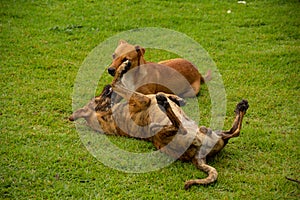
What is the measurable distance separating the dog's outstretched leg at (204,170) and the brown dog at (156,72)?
1381 mm

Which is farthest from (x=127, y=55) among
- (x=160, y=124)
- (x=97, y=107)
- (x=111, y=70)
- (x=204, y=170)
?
(x=204, y=170)

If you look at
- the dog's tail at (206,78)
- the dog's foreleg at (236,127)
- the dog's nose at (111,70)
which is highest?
the dog's nose at (111,70)

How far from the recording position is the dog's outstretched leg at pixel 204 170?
4.48 metres

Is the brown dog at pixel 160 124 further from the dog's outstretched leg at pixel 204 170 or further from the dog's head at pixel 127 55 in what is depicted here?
the dog's head at pixel 127 55

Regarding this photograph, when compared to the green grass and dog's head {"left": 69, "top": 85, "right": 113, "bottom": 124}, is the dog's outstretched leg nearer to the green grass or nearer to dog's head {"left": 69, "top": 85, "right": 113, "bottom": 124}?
the green grass

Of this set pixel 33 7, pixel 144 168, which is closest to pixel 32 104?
pixel 144 168

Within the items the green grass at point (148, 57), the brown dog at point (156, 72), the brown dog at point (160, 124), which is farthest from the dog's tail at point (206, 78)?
the brown dog at point (160, 124)

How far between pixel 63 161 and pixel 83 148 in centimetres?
34

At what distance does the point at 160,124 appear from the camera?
4.99m

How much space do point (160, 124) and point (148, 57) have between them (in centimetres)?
292

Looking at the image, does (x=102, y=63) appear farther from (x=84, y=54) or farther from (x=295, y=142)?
(x=295, y=142)

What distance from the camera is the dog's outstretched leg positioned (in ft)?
14.7

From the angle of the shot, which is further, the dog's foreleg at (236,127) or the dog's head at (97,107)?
the dog's head at (97,107)

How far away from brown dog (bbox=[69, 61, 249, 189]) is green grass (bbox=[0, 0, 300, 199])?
129 millimetres
